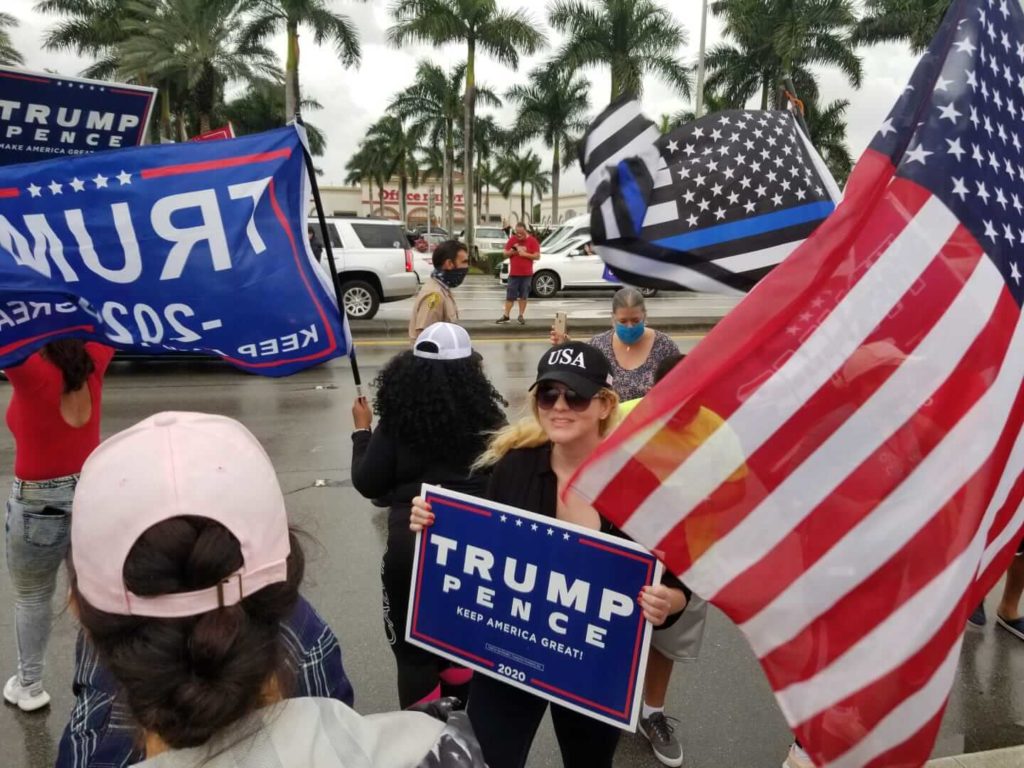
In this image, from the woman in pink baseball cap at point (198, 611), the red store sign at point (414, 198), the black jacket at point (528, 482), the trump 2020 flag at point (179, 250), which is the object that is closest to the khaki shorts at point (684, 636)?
the black jacket at point (528, 482)

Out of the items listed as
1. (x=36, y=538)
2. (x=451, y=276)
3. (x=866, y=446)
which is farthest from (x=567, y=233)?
(x=866, y=446)

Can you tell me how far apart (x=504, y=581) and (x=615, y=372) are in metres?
2.27

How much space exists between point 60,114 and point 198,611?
480cm

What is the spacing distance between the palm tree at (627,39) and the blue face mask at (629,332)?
26.0 meters

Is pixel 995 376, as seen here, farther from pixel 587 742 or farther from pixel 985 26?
pixel 587 742

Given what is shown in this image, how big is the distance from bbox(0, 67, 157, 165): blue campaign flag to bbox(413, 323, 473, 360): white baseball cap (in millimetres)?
2953

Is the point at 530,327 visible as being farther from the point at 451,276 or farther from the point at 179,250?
the point at 179,250

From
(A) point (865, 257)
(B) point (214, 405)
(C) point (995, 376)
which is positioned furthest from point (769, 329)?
(B) point (214, 405)

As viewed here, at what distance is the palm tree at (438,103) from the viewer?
123ft

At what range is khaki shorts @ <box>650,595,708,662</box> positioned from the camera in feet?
9.86

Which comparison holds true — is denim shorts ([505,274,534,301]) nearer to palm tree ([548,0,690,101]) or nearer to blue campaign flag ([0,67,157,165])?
blue campaign flag ([0,67,157,165])

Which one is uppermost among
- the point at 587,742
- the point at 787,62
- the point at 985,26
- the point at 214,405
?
the point at 787,62

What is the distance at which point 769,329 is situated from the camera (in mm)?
1873

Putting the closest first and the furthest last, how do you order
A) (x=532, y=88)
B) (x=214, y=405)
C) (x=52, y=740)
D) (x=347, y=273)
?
(x=52, y=740)
(x=214, y=405)
(x=347, y=273)
(x=532, y=88)
